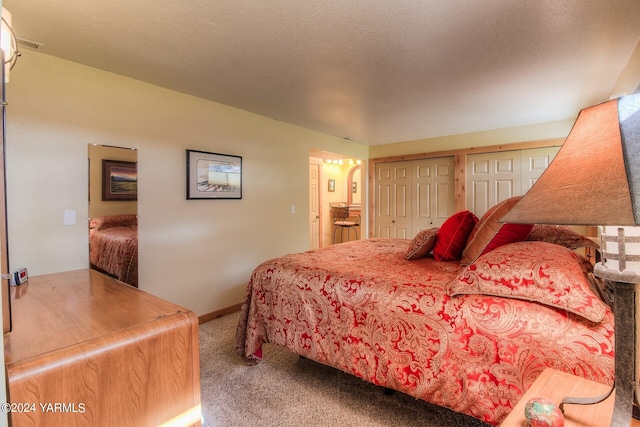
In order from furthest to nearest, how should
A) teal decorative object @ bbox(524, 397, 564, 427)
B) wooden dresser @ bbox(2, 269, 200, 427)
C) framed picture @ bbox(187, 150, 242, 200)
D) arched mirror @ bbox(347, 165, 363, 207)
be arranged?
arched mirror @ bbox(347, 165, 363, 207), framed picture @ bbox(187, 150, 242, 200), wooden dresser @ bbox(2, 269, 200, 427), teal decorative object @ bbox(524, 397, 564, 427)

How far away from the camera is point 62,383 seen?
903 millimetres

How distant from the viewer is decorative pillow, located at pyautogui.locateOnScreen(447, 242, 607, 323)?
1.19 m

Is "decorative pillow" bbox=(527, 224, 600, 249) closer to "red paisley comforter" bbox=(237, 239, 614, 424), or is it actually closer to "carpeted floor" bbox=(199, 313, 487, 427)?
"red paisley comforter" bbox=(237, 239, 614, 424)

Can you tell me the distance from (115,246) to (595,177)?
295cm

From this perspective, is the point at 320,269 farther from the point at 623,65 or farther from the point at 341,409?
the point at 623,65

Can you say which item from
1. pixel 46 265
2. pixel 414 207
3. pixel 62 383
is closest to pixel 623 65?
pixel 414 207

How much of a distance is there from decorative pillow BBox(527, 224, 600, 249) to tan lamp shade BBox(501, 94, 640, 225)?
1311 millimetres

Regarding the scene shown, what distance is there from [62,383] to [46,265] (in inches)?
66.7

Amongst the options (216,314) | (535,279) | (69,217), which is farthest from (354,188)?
(535,279)

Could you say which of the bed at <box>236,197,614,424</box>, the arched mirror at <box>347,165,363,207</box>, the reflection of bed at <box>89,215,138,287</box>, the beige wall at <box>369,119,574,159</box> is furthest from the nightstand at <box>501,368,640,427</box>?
the arched mirror at <box>347,165,363,207</box>

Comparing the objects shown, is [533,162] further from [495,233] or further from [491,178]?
[495,233]

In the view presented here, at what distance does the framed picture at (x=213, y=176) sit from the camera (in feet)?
9.90

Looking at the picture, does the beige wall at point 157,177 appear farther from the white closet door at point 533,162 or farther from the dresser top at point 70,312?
the white closet door at point 533,162

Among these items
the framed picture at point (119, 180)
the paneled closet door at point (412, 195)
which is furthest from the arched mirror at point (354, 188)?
the framed picture at point (119, 180)
